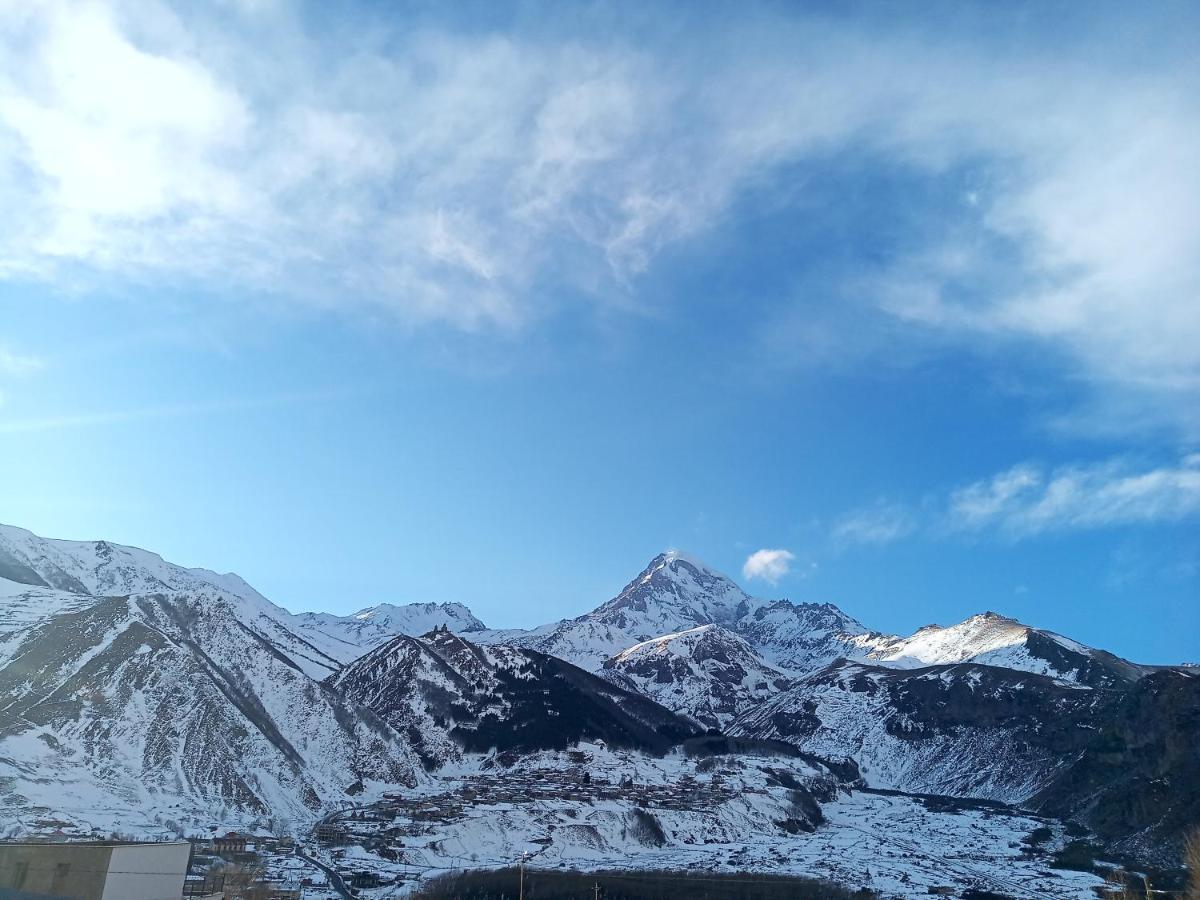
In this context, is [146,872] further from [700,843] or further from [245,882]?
[700,843]

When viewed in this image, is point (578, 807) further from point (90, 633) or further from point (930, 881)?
point (90, 633)

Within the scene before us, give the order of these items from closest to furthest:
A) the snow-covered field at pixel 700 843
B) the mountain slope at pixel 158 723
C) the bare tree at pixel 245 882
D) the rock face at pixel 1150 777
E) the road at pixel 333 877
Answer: the bare tree at pixel 245 882 < the road at pixel 333 877 < the snow-covered field at pixel 700 843 < the mountain slope at pixel 158 723 < the rock face at pixel 1150 777

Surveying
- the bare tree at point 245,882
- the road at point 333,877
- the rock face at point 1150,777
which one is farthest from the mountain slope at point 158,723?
the rock face at point 1150,777

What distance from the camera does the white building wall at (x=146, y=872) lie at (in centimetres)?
7225

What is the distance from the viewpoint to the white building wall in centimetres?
7225

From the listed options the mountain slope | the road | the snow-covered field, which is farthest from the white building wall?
the mountain slope

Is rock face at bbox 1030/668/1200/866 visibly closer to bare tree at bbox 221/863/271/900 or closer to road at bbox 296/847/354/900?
road at bbox 296/847/354/900

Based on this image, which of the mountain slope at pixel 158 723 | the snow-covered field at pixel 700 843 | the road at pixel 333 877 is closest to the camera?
the road at pixel 333 877

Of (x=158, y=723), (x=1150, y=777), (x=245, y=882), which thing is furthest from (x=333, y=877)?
(x=1150, y=777)

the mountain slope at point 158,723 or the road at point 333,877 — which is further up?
the mountain slope at point 158,723

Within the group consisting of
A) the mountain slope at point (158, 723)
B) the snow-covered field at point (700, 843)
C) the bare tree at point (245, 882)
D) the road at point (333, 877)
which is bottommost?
the road at point (333, 877)

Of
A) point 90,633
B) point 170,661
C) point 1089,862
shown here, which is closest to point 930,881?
point 1089,862

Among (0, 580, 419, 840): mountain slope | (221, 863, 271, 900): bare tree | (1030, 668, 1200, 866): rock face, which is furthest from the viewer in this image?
(1030, 668, 1200, 866): rock face

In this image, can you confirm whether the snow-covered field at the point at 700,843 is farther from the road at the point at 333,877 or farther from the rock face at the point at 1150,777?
the rock face at the point at 1150,777
